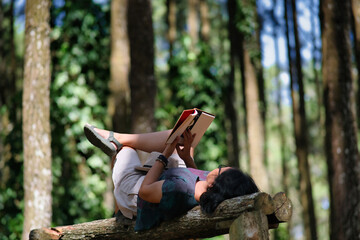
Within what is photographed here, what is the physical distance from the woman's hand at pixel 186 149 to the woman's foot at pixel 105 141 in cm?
58

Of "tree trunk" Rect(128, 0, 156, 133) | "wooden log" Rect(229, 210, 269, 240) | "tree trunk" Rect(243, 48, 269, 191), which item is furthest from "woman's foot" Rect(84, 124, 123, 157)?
"tree trunk" Rect(243, 48, 269, 191)

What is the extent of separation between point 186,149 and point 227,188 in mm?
914

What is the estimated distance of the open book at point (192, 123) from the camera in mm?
4418

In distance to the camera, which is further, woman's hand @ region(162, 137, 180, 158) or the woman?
woman's hand @ region(162, 137, 180, 158)

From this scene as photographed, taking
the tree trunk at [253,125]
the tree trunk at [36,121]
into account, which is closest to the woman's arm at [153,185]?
the tree trunk at [36,121]

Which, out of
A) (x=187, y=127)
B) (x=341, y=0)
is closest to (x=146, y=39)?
(x=341, y=0)

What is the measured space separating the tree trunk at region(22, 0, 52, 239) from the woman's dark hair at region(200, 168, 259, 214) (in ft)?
11.5

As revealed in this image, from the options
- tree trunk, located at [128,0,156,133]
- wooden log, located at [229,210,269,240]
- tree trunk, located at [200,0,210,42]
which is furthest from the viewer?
tree trunk, located at [200,0,210,42]

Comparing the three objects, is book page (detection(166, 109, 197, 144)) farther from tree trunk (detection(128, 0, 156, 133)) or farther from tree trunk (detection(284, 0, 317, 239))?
tree trunk (detection(284, 0, 317, 239))

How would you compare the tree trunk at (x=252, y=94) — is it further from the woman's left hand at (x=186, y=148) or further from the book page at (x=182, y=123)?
the book page at (x=182, y=123)

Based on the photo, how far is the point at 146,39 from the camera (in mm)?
8477

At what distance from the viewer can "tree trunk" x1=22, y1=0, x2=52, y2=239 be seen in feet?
22.5

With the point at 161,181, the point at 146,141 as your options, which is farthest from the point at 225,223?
the point at 146,141

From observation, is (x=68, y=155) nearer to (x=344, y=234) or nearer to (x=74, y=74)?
(x=74, y=74)
